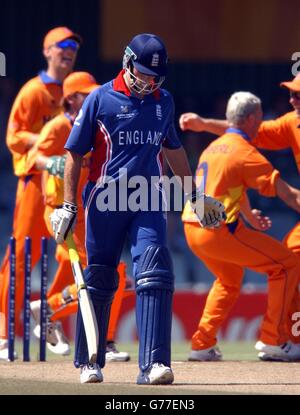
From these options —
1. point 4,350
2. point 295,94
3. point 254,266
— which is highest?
point 295,94

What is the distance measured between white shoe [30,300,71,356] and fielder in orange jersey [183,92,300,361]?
1.03 m

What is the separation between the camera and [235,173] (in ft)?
32.2

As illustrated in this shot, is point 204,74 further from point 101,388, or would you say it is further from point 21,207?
point 101,388

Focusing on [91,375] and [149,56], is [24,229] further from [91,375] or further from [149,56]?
[149,56]

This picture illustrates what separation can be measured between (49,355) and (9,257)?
1200 millimetres

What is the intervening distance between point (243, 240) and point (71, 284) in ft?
4.57

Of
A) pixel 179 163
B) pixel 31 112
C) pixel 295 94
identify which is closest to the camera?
pixel 179 163

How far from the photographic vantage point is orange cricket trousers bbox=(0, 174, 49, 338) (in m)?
10.5

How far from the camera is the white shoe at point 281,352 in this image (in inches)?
389

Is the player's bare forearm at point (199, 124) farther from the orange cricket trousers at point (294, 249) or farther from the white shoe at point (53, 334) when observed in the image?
the white shoe at point (53, 334)

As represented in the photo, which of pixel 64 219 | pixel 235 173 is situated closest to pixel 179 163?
pixel 64 219

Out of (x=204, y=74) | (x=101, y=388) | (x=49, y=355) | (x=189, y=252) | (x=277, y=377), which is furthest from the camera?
(x=204, y=74)

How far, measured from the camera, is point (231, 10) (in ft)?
55.3

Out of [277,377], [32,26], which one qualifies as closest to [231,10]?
[32,26]
